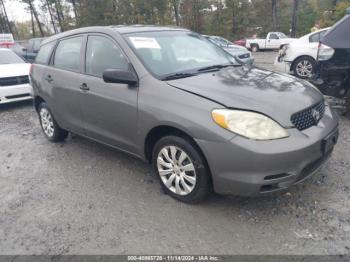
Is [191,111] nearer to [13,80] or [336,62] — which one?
[336,62]

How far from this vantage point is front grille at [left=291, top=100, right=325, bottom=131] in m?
2.71

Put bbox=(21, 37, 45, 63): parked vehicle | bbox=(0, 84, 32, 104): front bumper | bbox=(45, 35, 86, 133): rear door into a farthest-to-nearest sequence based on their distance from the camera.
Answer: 1. bbox=(21, 37, 45, 63): parked vehicle
2. bbox=(0, 84, 32, 104): front bumper
3. bbox=(45, 35, 86, 133): rear door

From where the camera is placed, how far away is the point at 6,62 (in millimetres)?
8523

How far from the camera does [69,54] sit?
423cm

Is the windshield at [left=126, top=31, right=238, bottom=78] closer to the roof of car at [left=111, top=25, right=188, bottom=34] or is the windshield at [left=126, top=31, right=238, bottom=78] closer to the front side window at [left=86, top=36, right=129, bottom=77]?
the roof of car at [left=111, top=25, right=188, bottom=34]

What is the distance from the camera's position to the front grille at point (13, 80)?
7523 millimetres

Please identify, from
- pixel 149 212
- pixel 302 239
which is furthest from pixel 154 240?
pixel 302 239

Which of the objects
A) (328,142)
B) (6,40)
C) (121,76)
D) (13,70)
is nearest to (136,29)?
(121,76)

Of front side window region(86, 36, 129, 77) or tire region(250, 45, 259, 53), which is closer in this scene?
front side window region(86, 36, 129, 77)

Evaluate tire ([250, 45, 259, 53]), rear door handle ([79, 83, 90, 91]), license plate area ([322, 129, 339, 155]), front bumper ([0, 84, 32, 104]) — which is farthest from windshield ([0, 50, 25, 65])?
tire ([250, 45, 259, 53])

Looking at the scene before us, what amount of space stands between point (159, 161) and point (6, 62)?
7.35 metres

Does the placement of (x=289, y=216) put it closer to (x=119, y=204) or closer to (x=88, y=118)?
(x=119, y=204)

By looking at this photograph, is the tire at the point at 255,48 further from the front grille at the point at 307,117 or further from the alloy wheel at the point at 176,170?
the alloy wheel at the point at 176,170

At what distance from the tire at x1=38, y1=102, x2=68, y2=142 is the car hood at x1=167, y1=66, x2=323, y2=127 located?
2.57 meters
